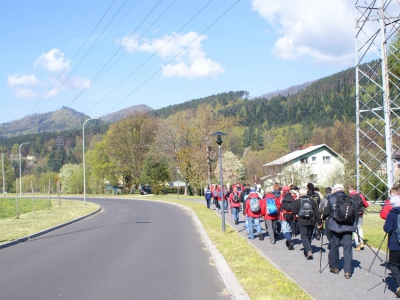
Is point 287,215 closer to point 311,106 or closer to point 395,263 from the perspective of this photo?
point 395,263

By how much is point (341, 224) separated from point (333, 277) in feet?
3.14

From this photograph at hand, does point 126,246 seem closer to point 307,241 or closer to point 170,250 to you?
point 170,250

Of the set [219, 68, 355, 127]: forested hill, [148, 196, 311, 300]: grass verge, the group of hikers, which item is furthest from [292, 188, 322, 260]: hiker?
[219, 68, 355, 127]: forested hill

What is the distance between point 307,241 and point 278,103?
433 feet

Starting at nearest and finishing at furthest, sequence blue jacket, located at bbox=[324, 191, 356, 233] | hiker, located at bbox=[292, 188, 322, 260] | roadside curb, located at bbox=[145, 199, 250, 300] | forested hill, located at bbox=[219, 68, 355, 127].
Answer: roadside curb, located at bbox=[145, 199, 250, 300], blue jacket, located at bbox=[324, 191, 356, 233], hiker, located at bbox=[292, 188, 322, 260], forested hill, located at bbox=[219, 68, 355, 127]

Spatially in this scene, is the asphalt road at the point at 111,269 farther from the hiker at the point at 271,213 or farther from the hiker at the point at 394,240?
the hiker at the point at 394,240

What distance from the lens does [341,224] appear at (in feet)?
26.3

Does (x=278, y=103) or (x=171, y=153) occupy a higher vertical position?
(x=278, y=103)

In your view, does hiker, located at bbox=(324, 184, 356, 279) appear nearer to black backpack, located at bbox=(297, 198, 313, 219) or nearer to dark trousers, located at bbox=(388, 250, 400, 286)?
dark trousers, located at bbox=(388, 250, 400, 286)

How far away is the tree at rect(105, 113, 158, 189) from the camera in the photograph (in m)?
66.6

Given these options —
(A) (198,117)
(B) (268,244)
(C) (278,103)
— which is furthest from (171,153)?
(C) (278,103)

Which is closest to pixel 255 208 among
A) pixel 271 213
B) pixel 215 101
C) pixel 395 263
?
pixel 271 213

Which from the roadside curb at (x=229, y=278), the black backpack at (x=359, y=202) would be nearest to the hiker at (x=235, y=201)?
the roadside curb at (x=229, y=278)

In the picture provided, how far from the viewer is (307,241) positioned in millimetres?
9930
